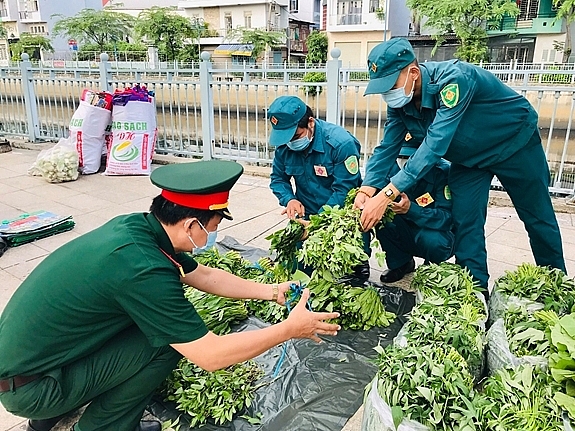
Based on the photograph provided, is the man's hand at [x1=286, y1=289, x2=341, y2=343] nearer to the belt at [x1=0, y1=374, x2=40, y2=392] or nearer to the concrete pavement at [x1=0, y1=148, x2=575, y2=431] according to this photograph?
the belt at [x1=0, y1=374, x2=40, y2=392]

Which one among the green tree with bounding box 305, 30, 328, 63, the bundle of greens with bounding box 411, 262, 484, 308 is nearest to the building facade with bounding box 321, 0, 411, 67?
the green tree with bounding box 305, 30, 328, 63

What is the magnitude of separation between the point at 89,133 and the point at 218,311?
456cm

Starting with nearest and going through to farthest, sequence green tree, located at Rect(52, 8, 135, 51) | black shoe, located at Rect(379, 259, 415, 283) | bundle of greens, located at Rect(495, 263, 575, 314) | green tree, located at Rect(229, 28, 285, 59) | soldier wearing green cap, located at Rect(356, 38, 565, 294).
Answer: bundle of greens, located at Rect(495, 263, 575, 314) → soldier wearing green cap, located at Rect(356, 38, 565, 294) → black shoe, located at Rect(379, 259, 415, 283) → green tree, located at Rect(229, 28, 285, 59) → green tree, located at Rect(52, 8, 135, 51)

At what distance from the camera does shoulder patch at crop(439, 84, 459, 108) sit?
7.80 ft

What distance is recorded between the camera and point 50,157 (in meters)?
5.94

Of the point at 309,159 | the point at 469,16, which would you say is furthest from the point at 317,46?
the point at 309,159

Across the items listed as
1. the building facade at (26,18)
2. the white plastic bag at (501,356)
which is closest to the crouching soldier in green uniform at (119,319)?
the white plastic bag at (501,356)

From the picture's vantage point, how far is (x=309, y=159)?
319cm

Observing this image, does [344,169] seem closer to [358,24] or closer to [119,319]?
[119,319]

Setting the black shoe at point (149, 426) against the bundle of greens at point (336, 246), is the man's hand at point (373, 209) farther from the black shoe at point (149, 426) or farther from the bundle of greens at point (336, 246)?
the black shoe at point (149, 426)

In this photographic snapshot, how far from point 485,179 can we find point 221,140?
4.71 m

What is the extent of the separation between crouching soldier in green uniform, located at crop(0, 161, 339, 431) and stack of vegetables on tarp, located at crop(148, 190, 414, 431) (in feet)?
1.08

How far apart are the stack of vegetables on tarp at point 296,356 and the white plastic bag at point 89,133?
392 centimetres

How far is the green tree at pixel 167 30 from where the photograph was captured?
26.5 meters
